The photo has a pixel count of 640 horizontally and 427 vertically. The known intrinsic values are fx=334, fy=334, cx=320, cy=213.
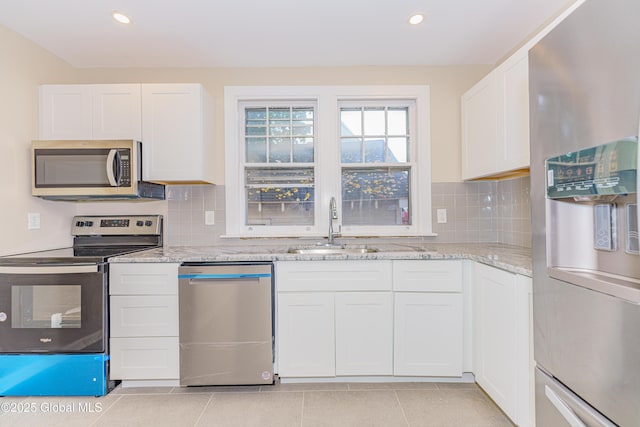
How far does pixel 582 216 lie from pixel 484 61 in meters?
2.17

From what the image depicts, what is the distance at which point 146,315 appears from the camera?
221 cm

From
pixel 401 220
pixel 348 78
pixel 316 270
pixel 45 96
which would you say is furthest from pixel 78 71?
pixel 401 220

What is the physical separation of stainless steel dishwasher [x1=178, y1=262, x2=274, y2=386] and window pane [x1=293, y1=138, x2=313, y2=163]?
1.23 m

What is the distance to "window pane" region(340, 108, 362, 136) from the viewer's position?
2971 mm

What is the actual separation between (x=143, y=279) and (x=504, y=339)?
7.30 ft

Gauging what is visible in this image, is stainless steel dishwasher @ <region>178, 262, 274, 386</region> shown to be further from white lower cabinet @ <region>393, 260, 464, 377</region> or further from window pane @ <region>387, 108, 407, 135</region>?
window pane @ <region>387, 108, 407, 135</region>

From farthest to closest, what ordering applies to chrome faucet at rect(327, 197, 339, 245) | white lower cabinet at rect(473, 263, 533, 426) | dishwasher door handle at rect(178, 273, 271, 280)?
1. chrome faucet at rect(327, 197, 339, 245)
2. dishwasher door handle at rect(178, 273, 271, 280)
3. white lower cabinet at rect(473, 263, 533, 426)

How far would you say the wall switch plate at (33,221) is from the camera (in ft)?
7.95

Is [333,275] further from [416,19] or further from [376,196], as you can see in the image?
[416,19]

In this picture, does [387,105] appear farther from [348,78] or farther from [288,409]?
[288,409]

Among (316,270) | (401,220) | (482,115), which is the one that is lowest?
(316,270)

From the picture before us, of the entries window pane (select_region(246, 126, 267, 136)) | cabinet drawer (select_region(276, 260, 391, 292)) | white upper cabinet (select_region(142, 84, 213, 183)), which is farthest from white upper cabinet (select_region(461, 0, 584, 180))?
white upper cabinet (select_region(142, 84, 213, 183))

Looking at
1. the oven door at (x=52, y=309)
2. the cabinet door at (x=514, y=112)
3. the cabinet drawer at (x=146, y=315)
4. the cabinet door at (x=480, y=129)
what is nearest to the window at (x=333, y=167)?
the cabinet door at (x=480, y=129)

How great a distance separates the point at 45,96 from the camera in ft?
8.30
